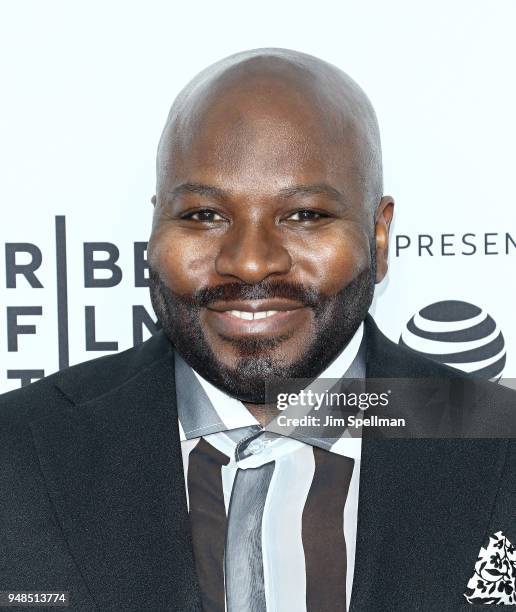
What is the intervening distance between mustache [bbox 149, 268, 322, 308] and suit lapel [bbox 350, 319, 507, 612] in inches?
9.1

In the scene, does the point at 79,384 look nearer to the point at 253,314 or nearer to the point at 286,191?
the point at 253,314

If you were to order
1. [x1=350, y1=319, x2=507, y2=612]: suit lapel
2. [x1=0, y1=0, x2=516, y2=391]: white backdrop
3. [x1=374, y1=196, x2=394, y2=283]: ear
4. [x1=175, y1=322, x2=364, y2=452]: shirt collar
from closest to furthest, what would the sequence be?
[x1=350, y1=319, x2=507, y2=612]: suit lapel < [x1=175, y1=322, x2=364, y2=452]: shirt collar < [x1=374, y1=196, x2=394, y2=283]: ear < [x1=0, y1=0, x2=516, y2=391]: white backdrop

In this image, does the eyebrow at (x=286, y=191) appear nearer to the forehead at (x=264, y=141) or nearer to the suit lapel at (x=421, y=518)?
the forehead at (x=264, y=141)

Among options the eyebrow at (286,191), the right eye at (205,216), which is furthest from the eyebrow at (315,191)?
the right eye at (205,216)

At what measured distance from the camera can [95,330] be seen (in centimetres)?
191

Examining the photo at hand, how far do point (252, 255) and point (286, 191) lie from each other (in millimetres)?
113

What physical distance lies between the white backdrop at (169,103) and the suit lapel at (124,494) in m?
0.49

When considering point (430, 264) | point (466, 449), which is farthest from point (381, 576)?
point (430, 264)

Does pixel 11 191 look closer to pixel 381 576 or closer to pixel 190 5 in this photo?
pixel 190 5

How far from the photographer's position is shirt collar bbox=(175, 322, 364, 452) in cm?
143

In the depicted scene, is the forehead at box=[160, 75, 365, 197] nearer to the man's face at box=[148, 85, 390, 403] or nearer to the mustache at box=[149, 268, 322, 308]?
the man's face at box=[148, 85, 390, 403]

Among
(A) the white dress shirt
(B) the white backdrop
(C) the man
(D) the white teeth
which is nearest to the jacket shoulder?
(C) the man

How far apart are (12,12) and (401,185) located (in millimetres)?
877

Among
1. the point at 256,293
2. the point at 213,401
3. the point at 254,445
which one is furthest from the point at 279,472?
the point at 256,293
